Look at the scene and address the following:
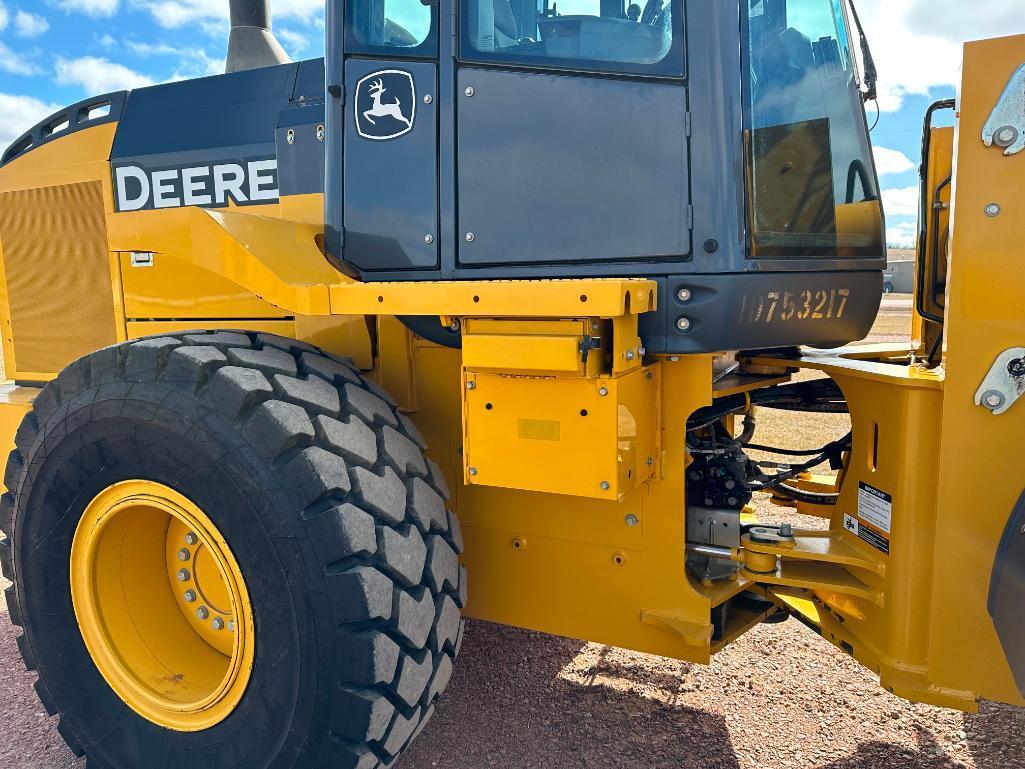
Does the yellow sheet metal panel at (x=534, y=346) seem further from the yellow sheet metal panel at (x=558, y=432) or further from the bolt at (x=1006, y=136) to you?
the bolt at (x=1006, y=136)

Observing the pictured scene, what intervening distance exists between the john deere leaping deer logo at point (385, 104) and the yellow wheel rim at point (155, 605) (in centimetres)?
123

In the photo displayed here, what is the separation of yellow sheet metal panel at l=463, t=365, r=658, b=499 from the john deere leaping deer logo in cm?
80

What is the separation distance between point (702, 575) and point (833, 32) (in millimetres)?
1834

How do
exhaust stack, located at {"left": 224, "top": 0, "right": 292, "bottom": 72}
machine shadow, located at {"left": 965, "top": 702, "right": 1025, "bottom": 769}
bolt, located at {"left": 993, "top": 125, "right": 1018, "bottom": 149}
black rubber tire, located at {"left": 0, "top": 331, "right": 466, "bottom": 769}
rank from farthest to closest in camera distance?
exhaust stack, located at {"left": 224, "top": 0, "right": 292, "bottom": 72} < machine shadow, located at {"left": 965, "top": 702, "right": 1025, "bottom": 769} < black rubber tire, located at {"left": 0, "top": 331, "right": 466, "bottom": 769} < bolt, located at {"left": 993, "top": 125, "right": 1018, "bottom": 149}

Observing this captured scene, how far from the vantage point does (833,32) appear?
8.21 feet

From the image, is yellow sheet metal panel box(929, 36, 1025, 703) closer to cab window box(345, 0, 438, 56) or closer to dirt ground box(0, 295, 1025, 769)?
dirt ground box(0, 295, 1025, 769)

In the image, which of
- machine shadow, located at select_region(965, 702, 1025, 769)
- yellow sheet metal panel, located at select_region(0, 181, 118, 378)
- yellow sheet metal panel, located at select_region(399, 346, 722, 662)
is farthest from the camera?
yellow sheet metal panel, located at select_region(0, 181, 118, 378)

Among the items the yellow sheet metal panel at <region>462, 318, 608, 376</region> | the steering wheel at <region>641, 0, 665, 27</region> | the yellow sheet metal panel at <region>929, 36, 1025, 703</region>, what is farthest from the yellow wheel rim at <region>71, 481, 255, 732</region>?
the yellow sheet metal panel at <region>929, 36, 1025, 703</region>

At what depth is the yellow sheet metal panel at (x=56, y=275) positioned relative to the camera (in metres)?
3.46

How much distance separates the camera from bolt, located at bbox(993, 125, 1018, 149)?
187 centimetres

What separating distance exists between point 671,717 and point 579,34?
7.59 feet

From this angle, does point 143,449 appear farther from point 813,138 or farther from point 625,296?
point 813,138

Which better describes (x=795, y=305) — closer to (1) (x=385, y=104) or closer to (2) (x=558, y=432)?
(2) (x=558, y=432)

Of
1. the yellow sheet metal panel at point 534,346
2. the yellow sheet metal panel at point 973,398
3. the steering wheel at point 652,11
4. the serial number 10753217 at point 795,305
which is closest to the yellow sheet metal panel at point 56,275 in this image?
the yellow sheet metal panel at point 534,346
